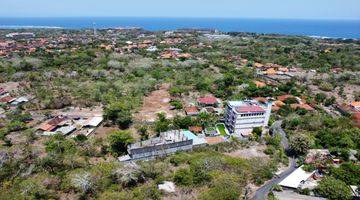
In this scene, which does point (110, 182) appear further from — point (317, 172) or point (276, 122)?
point (276, 122)

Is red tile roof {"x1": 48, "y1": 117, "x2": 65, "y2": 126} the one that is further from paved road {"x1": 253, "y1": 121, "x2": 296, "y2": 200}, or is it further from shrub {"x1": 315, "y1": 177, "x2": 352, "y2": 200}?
shrub {"x1": 315, "y1": 177, "x2": 352, "y2": 200}

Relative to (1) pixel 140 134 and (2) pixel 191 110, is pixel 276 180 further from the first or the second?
(2) pixel 191 110

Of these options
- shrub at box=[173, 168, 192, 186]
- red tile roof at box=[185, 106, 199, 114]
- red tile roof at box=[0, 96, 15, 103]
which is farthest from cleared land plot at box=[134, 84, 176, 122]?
red tile roof at box=[0, 96, 15, 103]

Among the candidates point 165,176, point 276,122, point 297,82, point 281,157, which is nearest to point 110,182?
point 165,176

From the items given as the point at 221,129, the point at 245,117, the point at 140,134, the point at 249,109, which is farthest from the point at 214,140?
the point at 140,134

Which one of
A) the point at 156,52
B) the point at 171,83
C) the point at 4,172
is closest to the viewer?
the point at 4,172

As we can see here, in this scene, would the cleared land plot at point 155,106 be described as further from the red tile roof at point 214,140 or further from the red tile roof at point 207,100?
the red tile roof at point 214,140

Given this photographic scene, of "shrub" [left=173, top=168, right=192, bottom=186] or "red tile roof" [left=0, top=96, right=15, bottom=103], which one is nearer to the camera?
"shrub" [left=173, top=168, right=192, bottom=186]

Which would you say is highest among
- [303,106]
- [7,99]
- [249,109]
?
[249,109]

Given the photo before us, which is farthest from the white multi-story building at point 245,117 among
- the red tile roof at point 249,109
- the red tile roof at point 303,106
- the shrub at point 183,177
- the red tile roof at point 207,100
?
the shrub at point 183,177
